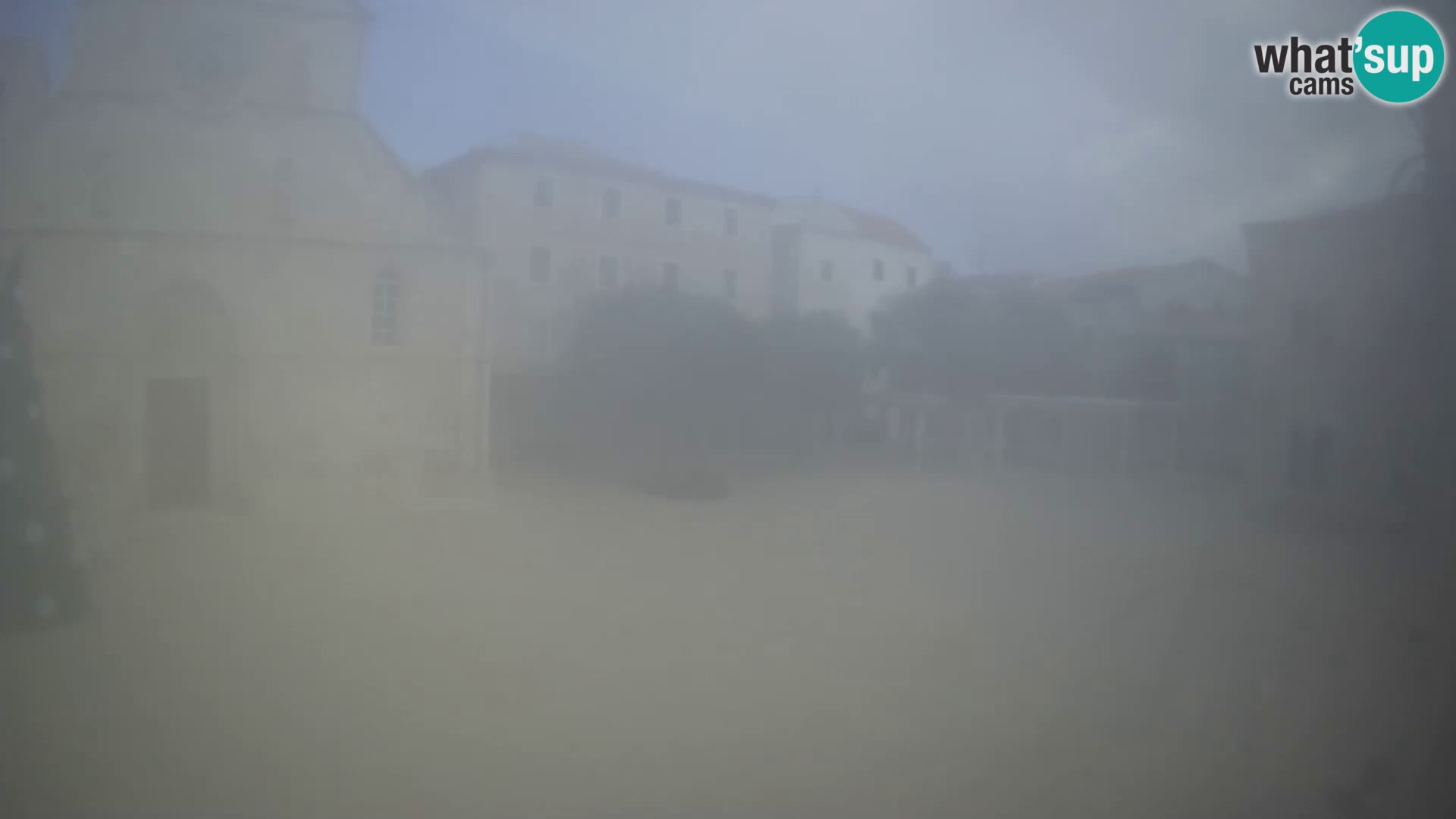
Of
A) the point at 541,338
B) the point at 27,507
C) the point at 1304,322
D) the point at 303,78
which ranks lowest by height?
the point at 27,507

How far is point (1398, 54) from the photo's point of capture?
2.56 m

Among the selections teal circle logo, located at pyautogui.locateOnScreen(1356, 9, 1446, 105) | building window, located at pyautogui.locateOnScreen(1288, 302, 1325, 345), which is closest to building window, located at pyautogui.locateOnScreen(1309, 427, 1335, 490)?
building window, located at pyautogui.locateOnScreen(1288, 302, 1325, 345)

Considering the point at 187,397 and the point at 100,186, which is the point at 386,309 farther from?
the point at 100,186

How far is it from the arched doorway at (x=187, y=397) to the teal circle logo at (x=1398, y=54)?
3953mm

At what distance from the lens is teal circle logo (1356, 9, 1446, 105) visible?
255 cm

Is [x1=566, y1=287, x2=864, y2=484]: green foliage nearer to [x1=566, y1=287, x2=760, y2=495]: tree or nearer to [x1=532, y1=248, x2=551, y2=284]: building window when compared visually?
[x1=566, y1=287, x2=760, y2=495]: tree

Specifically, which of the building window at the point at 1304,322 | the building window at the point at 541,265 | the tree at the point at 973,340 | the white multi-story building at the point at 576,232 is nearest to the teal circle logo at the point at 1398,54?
the building window at the point at 1304,322

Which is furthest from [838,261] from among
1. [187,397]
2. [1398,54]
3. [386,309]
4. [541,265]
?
[1398,54]

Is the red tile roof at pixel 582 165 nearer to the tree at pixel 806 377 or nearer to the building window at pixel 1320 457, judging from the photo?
the tree at pixel 806 377

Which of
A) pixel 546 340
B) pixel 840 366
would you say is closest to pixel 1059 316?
pixel 840 366

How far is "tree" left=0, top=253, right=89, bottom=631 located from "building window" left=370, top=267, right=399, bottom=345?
0.81 metres

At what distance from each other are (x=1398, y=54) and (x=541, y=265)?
3.20m

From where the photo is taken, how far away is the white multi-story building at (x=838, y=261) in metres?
2.29

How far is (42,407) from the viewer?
180 centimetres
